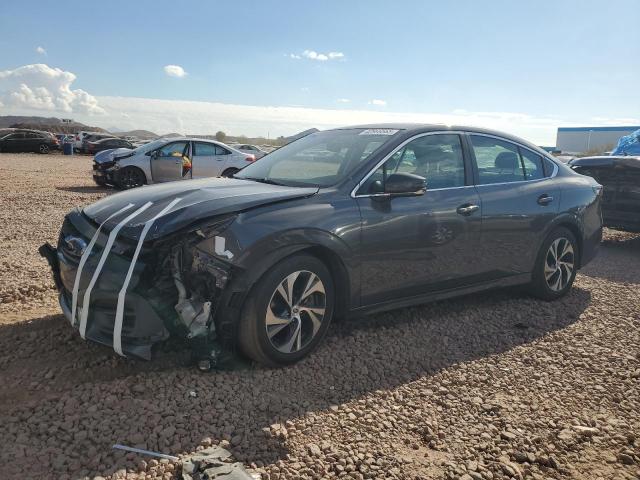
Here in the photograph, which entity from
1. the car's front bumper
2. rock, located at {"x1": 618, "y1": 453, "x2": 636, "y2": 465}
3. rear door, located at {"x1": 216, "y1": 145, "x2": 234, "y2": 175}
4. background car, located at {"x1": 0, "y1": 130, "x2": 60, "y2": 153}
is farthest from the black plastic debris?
background car, located at {"x1": 0, "y1": 130, "x2": 60, "y2": 153}

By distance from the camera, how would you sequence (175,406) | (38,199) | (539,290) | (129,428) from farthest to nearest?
1. (38,199)
2. (539,290)
3. (175,406)
4. (129,428)

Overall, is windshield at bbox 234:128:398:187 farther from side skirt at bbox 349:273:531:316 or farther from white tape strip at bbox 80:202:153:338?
white tape strip at bbox 80:202:153:338

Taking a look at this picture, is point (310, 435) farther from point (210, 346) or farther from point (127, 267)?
point (127, 267)

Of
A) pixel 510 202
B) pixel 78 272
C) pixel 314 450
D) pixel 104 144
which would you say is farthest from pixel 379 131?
pixel 104 144

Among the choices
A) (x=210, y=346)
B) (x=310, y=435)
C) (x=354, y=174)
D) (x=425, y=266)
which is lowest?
(x=310, y=435)

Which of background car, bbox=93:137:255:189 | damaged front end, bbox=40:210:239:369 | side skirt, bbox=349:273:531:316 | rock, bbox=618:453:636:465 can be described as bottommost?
rock, bbox=618:453:636:465

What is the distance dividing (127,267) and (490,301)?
3599 mm

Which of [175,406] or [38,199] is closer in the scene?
[175,406]

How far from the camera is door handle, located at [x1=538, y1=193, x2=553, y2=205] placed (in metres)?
5.18

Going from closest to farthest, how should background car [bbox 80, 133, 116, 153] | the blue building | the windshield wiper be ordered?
the windshield wiper, background car [bbox 80, 133, 116, 153], the blue building

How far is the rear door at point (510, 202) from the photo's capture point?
4746 millimetres

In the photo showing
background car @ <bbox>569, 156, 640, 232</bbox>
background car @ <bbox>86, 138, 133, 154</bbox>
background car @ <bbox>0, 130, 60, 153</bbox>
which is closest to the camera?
background car @ <bbox>569, 156, 640, 232</bbox>

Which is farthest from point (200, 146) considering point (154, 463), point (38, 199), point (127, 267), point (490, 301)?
point (154, 463)

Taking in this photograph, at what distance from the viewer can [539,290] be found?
5.41 m
